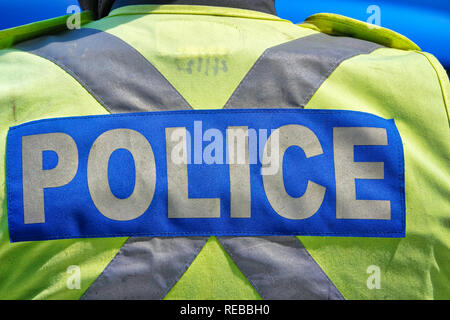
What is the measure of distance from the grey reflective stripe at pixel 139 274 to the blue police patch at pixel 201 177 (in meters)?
0.03

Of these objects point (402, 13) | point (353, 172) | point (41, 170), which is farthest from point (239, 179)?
point (402, 13)

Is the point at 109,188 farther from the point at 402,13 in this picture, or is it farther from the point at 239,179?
the point at 402,13

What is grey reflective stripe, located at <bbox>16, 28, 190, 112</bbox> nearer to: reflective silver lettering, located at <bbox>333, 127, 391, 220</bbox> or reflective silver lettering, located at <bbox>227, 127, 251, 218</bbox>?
reflective silver lettering, located at <bbox>227, 127, 251, 218</bbox>

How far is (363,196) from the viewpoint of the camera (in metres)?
0.70

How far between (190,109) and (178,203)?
155 millimetres

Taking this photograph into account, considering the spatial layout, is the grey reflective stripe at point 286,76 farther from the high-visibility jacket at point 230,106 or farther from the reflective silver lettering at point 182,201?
the reflective silver lettering at point 182,201

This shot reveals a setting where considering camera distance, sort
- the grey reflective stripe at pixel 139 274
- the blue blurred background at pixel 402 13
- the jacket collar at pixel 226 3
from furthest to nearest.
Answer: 1. the blue blurred background at pixel 402 13
2. the jacket collar at pixel 226 3
3. the grey reflective stripe at pixel 139 274

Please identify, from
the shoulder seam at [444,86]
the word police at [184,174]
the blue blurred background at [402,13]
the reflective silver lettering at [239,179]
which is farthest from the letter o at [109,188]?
the blue blurred background at [402,13]

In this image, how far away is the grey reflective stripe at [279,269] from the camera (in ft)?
2.26

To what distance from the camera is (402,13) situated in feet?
5.24

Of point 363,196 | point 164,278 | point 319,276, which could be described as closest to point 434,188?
point 363,196

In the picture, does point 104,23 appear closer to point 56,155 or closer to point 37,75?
point 37,75

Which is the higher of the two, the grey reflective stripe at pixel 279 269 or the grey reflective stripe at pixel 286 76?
the grey reflective stripe at pixel 286 76

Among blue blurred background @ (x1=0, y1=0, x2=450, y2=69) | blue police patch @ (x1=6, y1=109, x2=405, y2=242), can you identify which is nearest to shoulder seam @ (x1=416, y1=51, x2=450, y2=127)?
blue police patch @ (x1=6, y1=109, x2=405, y2=242)
